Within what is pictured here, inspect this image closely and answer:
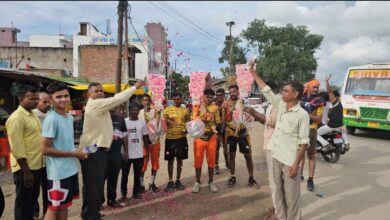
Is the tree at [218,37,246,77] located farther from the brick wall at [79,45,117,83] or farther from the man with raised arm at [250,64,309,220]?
the man with raised arm at [250,64,309,220]

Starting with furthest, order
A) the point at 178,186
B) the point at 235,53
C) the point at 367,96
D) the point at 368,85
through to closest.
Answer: the point at 235,53 < the point at 368,85 < the point at 367,96 < the point at 178,186

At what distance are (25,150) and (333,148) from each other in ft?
22.0

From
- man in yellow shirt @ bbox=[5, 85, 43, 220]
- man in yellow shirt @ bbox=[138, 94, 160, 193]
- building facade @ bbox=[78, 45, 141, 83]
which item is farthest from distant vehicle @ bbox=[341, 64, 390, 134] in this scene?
building facade @ bbox=[78, 45, 141, 83]

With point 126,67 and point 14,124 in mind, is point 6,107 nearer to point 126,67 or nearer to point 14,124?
point 14,124

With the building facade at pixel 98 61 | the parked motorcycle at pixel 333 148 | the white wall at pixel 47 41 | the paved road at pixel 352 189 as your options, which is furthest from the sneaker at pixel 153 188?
the white wall at pixel 47 41

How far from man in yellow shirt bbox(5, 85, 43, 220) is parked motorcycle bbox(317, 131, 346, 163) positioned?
640 centimetres

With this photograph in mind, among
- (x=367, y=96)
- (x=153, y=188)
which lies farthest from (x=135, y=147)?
(x=367, y=96)

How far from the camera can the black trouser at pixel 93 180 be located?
363 cm

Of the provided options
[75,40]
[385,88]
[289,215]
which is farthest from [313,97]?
[75,40]

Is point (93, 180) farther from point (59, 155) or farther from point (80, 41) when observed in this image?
point (80, 41)

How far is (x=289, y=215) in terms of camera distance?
3.41 metres

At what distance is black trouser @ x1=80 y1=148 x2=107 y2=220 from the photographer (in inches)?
143

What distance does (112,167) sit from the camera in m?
4.53

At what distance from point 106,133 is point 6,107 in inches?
364
